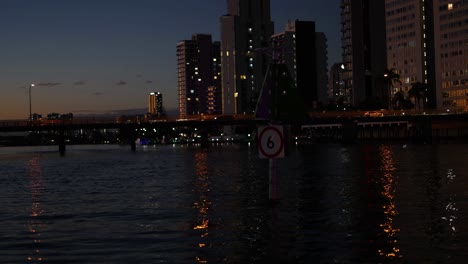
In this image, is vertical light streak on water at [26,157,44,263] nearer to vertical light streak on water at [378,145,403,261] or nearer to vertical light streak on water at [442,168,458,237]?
vertical light streak on water at [378,145,403,261]

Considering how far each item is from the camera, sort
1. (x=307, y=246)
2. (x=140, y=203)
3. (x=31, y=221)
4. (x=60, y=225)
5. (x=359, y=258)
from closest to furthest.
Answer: (x=359, y=258), (x=307, y=246), (x=60, y=225), (x=31, y=221), (x=140, y=203)

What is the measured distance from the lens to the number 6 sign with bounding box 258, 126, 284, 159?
24.1 metres

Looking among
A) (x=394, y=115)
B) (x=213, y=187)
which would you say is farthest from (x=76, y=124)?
(x=213, y=187)

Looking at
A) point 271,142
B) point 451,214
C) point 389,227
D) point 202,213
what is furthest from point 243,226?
point 451,214

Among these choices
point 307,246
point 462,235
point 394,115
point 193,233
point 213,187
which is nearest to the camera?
point 307,246

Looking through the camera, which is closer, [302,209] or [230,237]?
[230,237]

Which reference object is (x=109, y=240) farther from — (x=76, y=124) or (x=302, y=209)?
(x=76, y=124)

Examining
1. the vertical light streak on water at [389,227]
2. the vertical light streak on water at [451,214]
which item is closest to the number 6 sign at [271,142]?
the vertical light streak on water at [389,227]

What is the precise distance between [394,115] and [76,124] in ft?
260

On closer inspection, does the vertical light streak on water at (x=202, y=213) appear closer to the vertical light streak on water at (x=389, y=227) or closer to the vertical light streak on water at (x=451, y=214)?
the vertical light streak on water at (x=389, y=227)

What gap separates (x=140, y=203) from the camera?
112 feet

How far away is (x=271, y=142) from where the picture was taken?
79.7ft

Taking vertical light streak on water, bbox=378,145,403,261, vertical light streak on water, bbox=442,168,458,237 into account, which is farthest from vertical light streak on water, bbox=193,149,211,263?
vertical light streak on water, bbox=442,168,458,237

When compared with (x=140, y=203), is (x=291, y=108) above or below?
above
